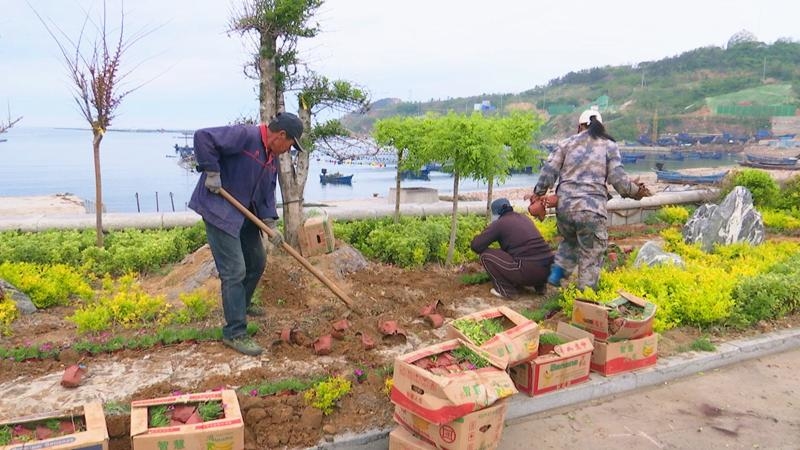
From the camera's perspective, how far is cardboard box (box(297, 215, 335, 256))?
22.2 feet

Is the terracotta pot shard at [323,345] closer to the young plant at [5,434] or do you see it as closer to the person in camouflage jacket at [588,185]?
the young plant at [5,434]

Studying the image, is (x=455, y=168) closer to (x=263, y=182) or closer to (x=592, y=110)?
(x=592, y=110)

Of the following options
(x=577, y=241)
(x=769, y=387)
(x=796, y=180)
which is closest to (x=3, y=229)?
(x=577, y=241)

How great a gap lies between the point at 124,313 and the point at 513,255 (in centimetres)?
391

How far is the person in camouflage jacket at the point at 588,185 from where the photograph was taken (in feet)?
18.9

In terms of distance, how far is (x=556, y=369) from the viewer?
4.24 metres

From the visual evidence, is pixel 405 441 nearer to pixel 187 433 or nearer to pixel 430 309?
pixel 187 433

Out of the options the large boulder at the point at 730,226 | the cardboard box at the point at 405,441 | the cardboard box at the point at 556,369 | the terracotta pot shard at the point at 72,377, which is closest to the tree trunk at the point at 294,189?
the terracotta pot shard at the point at 72,377

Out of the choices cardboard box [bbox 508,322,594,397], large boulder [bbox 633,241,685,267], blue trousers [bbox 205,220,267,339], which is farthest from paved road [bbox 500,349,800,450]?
blue trousers [bbox 205,220,267,339]

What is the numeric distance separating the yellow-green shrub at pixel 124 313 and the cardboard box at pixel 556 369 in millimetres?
3174

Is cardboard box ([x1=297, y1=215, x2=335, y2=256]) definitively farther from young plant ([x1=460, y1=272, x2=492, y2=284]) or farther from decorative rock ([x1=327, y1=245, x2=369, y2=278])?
young plant ([x1=460, y1=272, x2=492, y2=284])

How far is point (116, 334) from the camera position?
494 centimetres

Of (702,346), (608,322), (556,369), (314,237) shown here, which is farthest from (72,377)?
(702,346)

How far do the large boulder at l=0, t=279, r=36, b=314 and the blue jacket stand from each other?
2.34m
